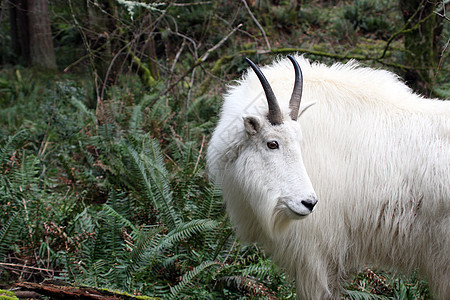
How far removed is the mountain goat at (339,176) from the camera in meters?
2.94

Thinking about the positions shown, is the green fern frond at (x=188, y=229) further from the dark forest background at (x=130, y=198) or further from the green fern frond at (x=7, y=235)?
the green fern frond at (x=7, y=235)

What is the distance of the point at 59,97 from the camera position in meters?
8.01

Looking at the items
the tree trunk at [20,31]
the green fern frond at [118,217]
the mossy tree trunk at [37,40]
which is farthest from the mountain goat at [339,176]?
the mossy tree trunk at [37,40]

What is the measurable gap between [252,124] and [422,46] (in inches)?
211

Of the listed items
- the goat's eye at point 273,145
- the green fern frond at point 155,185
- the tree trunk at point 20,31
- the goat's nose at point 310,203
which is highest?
the goat's eye at point 273,145

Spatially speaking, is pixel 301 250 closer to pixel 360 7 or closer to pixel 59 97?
pixel 59 97

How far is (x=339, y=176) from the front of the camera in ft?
10.3

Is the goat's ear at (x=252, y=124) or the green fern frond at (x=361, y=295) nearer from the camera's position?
the goat's ear at (x=252, y=124)

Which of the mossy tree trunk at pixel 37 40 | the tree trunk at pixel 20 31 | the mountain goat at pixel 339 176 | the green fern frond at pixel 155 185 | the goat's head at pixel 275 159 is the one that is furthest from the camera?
the tree trunk at pixel 20 31

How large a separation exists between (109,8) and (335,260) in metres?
6.03

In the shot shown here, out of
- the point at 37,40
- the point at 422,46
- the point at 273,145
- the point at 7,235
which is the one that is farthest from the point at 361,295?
the point at 37,40

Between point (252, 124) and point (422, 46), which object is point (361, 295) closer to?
point (252, 124)

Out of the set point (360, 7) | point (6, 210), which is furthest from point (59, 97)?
point (360, 7)

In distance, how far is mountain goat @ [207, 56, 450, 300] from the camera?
9.64 ft
